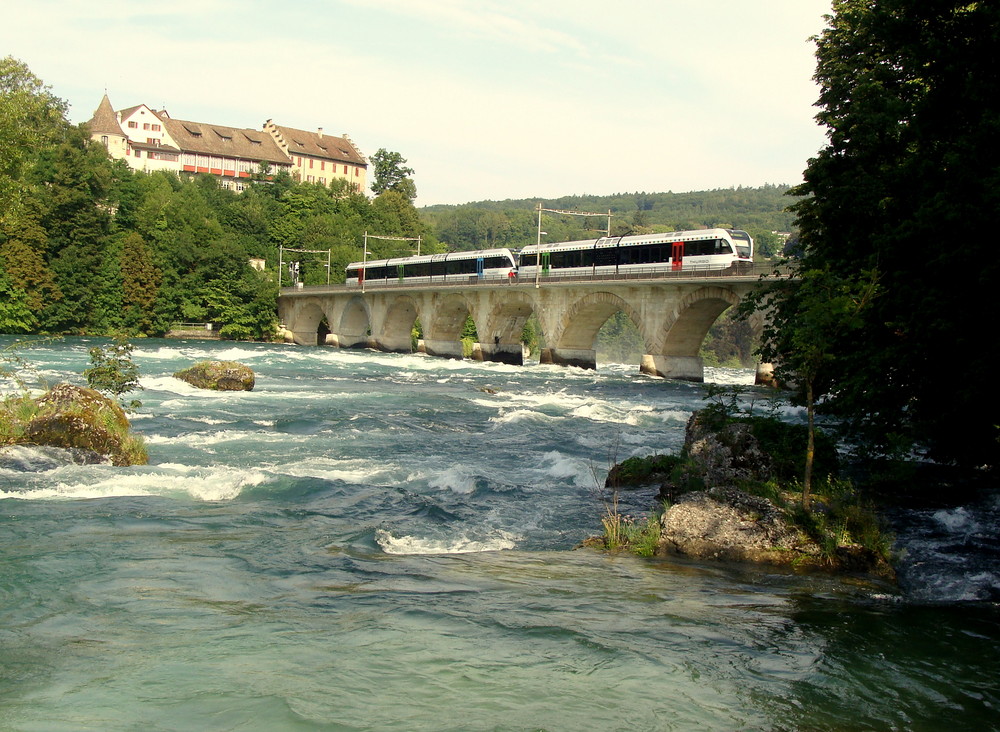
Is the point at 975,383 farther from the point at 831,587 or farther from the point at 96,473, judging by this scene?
the point at 96,473

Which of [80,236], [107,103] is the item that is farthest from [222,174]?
[80,236]

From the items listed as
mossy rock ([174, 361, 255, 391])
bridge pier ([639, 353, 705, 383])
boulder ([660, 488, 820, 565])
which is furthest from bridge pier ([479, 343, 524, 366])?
boulder ([660, 488, 820, 565])

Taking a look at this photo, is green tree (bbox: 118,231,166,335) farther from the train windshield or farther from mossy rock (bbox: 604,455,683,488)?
mossy rock (bbox: 604,455,683,488)

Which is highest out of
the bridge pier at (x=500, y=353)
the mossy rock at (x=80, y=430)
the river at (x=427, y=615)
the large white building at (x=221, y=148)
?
the large white building at (x=221, y=148)

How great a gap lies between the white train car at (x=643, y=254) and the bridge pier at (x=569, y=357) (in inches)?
200

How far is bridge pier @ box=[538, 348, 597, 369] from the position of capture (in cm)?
5622

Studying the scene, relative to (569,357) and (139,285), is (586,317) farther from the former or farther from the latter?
(139,285)

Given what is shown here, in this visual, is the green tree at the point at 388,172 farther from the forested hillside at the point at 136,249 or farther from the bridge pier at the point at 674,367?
the bridge pier at the point at 674,367

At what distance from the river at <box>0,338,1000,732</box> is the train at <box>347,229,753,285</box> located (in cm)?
2949

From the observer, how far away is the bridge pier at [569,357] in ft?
184

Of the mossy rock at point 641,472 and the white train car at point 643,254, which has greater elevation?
the white train car at point 643,254

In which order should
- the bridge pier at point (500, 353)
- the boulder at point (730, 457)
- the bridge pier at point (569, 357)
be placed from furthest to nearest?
the bridge pier at point (500, 353) < the bridge pier at point (569, 357) < the boulder at point (730, 457)

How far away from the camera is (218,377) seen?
31.1 meters

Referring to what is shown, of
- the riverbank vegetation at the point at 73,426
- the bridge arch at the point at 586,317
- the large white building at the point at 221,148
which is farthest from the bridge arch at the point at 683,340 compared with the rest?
the large white building at the point at 221,148
